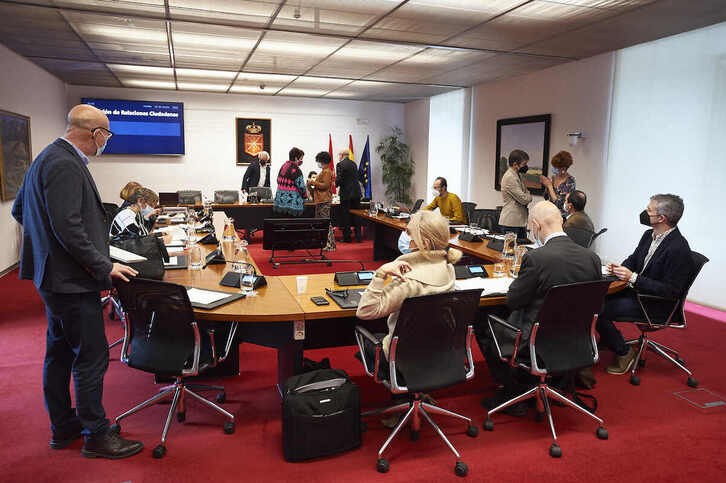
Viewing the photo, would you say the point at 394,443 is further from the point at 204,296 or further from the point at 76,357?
the point at 76,357

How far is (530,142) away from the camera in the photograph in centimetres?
791

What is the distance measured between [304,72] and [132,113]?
4.42 metres

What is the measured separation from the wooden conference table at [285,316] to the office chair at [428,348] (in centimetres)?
37

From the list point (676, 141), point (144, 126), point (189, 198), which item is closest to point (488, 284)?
point (676, 141)

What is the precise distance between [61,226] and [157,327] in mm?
674

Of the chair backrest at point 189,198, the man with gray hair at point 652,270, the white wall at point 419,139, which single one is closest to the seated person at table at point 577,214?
the man with gray hair at point 652,270

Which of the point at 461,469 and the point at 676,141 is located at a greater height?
the point at 676,141

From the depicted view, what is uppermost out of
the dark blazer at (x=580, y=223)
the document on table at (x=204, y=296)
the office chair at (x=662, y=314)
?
the dark blazer at (x=580, y=223)

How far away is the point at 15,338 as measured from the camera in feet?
13.9

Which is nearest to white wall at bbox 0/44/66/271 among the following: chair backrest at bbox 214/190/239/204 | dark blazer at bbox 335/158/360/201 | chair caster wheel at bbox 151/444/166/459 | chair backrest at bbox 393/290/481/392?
chair backrest at bbox 214/190/239/204

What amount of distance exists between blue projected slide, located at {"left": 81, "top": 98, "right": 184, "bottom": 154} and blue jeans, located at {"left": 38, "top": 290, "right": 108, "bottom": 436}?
29.0ft

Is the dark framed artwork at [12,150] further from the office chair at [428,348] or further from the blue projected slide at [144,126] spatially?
the office chair at [428,348]

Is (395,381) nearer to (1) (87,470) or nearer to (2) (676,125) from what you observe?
(1) (87,470)

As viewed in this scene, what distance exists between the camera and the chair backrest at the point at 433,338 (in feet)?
7.62
